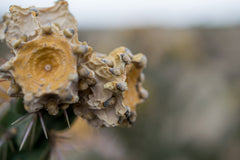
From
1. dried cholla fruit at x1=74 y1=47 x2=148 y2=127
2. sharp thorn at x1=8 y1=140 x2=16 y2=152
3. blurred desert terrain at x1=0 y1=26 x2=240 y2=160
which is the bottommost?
blurred desert terrain at x1=0 y1=26 x2=240 y2=160

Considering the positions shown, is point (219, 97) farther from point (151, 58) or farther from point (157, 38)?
point (157, 38)

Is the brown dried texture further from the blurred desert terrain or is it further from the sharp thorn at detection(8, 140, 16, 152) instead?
the blurred desert terrain

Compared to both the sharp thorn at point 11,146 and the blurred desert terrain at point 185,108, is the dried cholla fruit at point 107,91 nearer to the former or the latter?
the sharp thorn at point 11,146

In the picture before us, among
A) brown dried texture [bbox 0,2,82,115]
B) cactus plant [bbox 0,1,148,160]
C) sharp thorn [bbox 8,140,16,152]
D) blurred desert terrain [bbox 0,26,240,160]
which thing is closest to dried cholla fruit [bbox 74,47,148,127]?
cactus plant [bbox 0,1,148,160]

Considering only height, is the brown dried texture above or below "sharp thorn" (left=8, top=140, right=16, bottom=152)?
above

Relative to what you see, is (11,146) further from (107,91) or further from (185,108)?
(185,108)

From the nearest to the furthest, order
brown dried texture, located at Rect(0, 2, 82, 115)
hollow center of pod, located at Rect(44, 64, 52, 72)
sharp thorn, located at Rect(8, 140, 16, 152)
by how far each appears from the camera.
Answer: brown dried texture, located at Rect(0, 2, 82, 115), hollow center of pod, located at Rect(44, 64, 52, 72), sharp thorn, located at Rect(8, 140, 16, 152)

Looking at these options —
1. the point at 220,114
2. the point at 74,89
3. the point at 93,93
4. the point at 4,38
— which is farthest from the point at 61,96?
the point at 220,114
